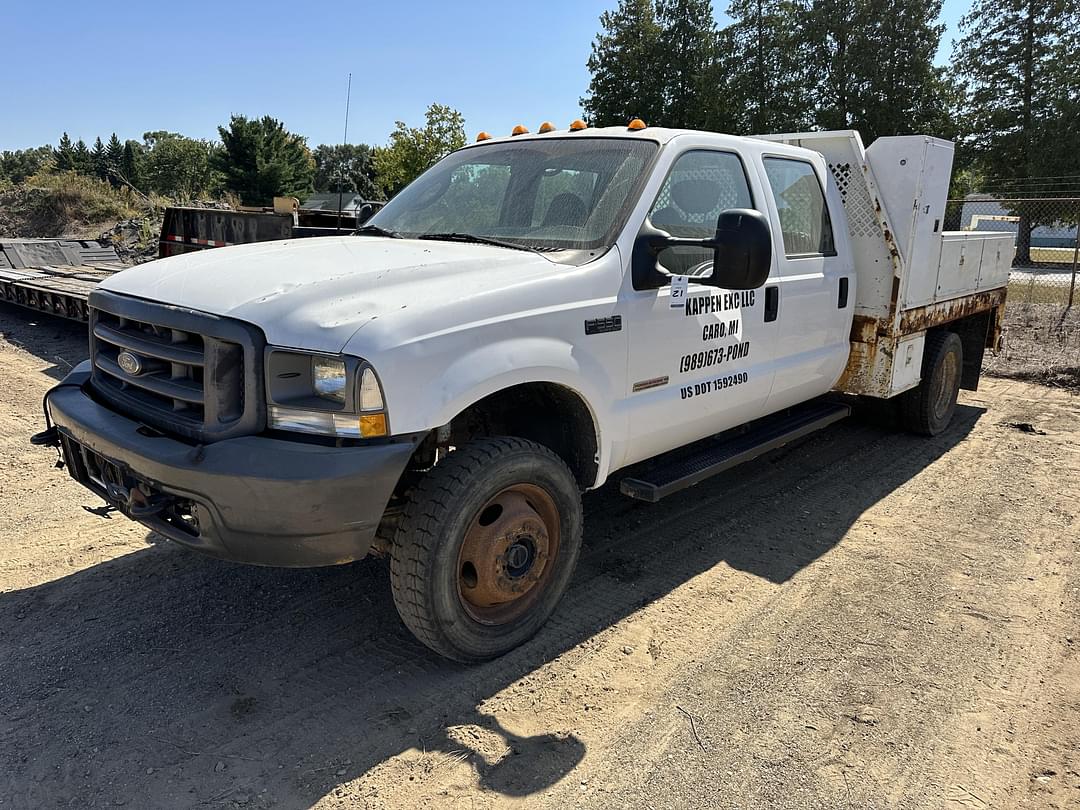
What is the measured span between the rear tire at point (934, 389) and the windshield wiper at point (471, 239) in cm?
415

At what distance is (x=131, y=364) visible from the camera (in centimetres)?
304

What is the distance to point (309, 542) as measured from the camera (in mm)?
2604

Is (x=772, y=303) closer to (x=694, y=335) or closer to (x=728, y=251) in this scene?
(x=694, y=335)

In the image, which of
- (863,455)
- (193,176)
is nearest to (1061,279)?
(863,455)

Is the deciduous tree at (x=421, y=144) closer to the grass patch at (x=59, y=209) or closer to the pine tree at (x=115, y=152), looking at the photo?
the grass patch at (x=59, y=209)

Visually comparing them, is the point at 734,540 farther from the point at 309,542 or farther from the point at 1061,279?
the point at 1061,279

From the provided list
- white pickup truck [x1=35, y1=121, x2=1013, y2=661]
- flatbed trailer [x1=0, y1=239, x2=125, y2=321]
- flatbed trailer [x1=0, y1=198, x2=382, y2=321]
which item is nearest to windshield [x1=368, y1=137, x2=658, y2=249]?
white pickup truck [x1=35, y1=121, x2=1013, y2=661]

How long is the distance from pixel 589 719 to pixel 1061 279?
1979 centimetres

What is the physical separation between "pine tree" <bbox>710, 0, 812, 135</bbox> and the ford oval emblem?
3366 centimetres

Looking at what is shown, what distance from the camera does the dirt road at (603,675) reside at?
2557 mm

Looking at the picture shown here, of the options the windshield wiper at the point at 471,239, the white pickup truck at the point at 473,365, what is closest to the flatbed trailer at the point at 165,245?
the windshield wiper at the point at 471,239

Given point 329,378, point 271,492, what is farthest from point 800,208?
point 271,492

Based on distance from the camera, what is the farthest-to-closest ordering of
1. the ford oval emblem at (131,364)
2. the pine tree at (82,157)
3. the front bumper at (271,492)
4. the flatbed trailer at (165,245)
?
the pine tree at (82,157), the flatbed trailer at (165,245), the ford oval emblem at (131,364), the front bumper at (271,492)

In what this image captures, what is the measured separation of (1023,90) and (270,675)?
3657cm
